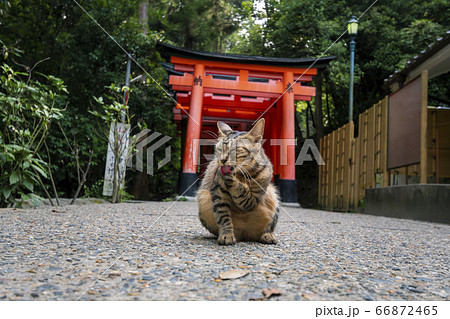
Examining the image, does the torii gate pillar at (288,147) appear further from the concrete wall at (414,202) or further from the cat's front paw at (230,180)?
the cat's front paw at (230,180)

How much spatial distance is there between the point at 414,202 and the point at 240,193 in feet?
14.1

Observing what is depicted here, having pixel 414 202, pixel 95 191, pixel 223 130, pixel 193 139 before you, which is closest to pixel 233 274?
pixel 223 130

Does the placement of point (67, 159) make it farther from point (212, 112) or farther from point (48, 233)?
point (48, 233)

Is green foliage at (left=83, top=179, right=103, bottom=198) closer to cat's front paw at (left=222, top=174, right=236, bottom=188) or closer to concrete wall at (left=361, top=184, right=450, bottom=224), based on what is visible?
concrete wall at (left=361, top=184, right=450, bottom=224)

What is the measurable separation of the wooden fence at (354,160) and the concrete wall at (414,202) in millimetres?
388

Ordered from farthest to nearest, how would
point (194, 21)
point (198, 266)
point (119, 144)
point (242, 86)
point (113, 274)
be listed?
point (194, 21) → point (242, 86) → point (119, 144) → point (198, 266) → point (113, 274)

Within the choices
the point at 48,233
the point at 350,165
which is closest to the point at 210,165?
the point at 48,233

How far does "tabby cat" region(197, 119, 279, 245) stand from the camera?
2393 mm

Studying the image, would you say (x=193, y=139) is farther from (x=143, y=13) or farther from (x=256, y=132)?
(x=143, y=13)

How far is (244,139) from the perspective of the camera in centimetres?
245

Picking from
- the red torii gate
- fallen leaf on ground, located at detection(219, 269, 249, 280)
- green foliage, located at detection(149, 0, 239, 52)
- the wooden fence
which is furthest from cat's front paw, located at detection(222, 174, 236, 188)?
green foliage, located at detection(149, 0, 239, 52)

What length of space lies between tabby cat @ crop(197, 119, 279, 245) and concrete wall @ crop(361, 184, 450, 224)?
3504 mm

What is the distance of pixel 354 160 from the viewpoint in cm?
831

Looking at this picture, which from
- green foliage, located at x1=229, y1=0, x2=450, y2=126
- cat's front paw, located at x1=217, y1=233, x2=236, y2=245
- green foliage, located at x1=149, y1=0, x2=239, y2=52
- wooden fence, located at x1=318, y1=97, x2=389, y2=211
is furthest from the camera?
green foliage, located at x1=149, y1=0, x2=239, y2=52
